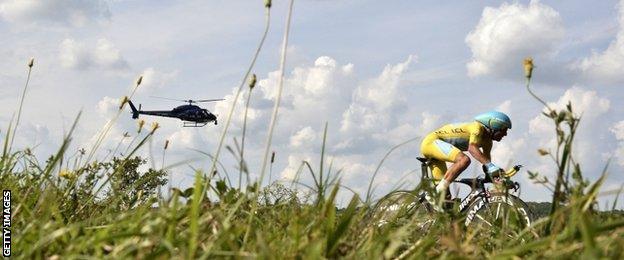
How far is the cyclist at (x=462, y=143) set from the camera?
34.6 feet

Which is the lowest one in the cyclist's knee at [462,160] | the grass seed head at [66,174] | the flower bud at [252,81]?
the flower bud at [252,81]

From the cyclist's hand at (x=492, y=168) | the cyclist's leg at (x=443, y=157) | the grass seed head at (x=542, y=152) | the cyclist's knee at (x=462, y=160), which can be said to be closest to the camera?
the grass seed head at (x=542, y=152)

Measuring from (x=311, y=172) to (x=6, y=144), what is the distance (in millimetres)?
2504

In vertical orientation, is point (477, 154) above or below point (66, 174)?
above

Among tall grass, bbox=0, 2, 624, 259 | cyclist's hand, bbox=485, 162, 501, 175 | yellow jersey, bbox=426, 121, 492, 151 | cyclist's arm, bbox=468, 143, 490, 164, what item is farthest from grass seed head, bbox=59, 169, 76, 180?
yellow jersey, bbox=426, 121, 492, 151

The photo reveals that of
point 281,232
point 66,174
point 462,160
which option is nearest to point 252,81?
point 281,232

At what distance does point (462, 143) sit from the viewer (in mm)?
11477

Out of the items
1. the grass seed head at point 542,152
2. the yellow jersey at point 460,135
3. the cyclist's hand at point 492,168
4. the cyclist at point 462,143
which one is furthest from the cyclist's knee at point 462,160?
the grass seed head at point 542,152

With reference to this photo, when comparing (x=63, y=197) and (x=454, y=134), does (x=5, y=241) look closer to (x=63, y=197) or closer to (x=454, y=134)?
(x=63, y=197)

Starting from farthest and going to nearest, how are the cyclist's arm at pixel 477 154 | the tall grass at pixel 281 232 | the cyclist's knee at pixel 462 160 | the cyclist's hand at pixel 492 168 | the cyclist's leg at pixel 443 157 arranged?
the cyclist's knee at pixel 462 160 → the cyclist's leg at pixel 443 157 → the cyclist's arm at pixel 477 154 → the cyclist's hand at pixel 492 168 → the tall grass at pixel 281 232

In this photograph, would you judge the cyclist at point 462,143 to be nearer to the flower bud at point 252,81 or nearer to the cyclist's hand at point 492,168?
the cyclist's hand at point 492,168

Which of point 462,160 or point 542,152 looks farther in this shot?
point 462,160

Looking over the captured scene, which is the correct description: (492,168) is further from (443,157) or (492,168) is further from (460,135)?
(460,135)

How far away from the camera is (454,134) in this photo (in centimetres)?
1144
